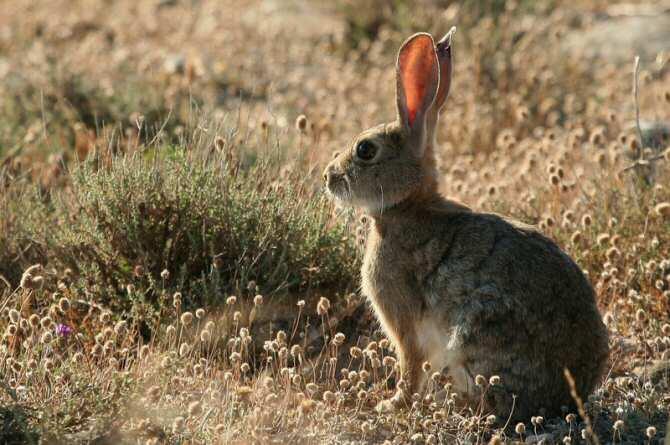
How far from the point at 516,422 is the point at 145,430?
1489 millimetres

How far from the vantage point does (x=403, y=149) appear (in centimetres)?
468

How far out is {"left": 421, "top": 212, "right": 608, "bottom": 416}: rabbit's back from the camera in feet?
13.4

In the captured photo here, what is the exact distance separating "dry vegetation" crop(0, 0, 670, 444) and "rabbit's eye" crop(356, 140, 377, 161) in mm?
643

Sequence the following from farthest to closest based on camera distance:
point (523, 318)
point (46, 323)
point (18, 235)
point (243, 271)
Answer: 1. point (18, 235)
2. point (243, 271)
3. point (46, 323)
4. point (523, 318)

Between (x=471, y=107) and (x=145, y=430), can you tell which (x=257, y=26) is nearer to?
(x=471, y=107)

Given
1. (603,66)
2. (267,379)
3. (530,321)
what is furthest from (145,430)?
(603,66)

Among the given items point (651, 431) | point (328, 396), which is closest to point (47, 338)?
point (328, 396)

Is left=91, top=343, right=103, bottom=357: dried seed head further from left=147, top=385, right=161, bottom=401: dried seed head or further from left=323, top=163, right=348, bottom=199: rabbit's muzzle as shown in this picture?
left=323, top=163, right=348, bottom=199: rabbit's muzzle

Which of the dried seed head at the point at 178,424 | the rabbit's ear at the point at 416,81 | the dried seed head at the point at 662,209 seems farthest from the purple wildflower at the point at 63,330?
the dried seed head at the point at 662,209

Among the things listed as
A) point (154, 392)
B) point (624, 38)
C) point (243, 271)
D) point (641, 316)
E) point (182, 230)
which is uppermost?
point (624, 38)

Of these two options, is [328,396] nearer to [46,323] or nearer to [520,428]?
[520,428]

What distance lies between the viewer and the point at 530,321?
13.4 feet

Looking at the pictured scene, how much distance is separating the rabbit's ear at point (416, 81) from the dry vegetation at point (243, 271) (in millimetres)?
837

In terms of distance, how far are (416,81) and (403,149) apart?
0.31 metres
